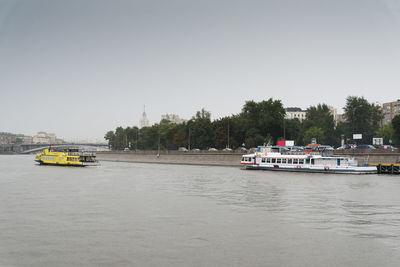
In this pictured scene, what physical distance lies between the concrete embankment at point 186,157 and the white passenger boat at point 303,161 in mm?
16481

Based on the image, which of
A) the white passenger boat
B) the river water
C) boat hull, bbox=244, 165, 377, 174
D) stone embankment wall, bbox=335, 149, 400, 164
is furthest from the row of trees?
the river water

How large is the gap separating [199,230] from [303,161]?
53.6 metres

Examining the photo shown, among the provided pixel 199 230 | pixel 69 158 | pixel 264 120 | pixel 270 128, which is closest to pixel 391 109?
pixel 270 128

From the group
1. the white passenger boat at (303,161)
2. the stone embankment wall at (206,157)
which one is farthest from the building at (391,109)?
the white passenger boat at (303,161)

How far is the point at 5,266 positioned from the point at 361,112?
123885mm

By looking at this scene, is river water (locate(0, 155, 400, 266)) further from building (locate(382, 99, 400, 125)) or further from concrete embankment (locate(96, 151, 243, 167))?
building (locate(382, 99, 400, 125))

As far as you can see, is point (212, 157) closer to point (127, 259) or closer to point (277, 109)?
point (277, 109)

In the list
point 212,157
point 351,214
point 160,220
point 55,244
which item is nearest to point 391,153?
point 212,157

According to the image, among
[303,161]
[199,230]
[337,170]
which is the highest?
[303,161]

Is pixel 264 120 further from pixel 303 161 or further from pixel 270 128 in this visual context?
pixel 303 161

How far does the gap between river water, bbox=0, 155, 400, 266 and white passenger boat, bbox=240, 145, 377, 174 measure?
105 feet

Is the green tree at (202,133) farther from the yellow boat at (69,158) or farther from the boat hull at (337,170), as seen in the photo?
the boat hull at (337,170)

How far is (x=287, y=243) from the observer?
18.5 metres

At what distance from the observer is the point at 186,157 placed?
11500cm
